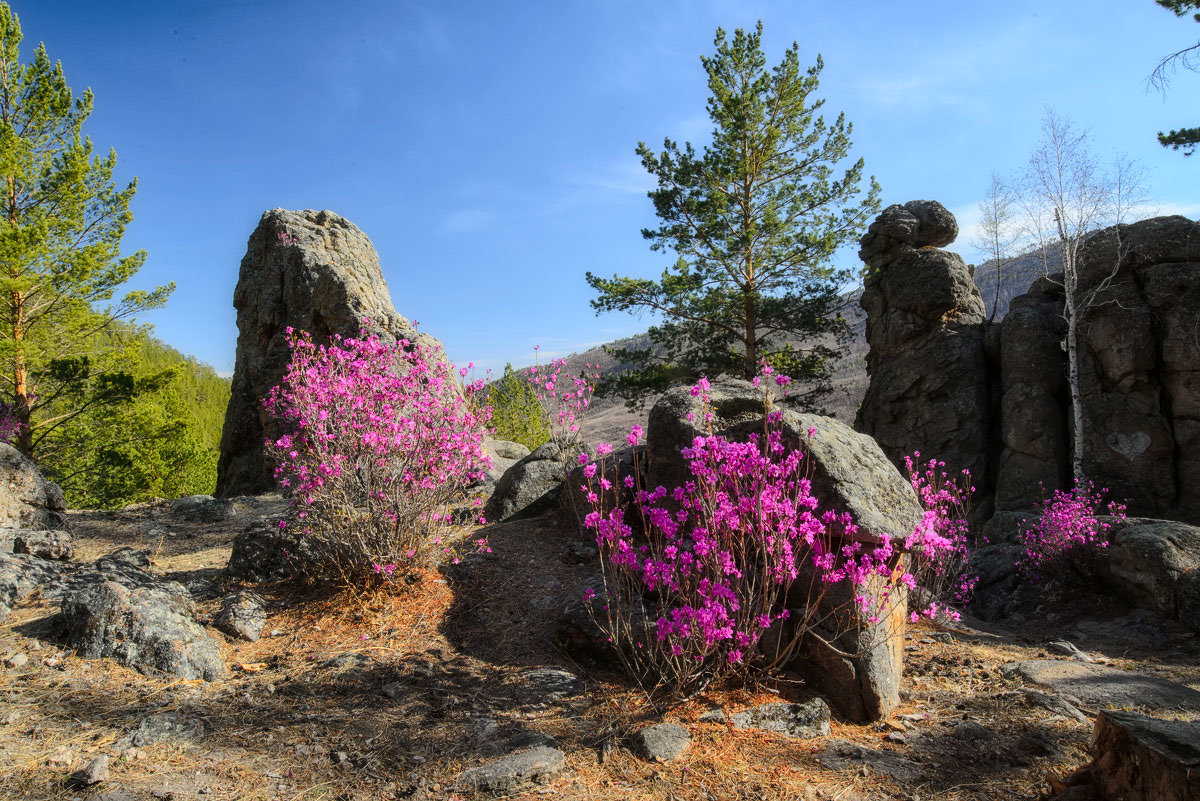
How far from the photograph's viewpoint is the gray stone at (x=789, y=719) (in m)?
3.56

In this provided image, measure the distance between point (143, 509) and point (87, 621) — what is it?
654cm

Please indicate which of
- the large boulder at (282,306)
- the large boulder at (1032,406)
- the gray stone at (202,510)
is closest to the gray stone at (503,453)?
the large boulder at (282,306)

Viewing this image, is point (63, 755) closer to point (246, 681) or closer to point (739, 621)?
point (246, 681)

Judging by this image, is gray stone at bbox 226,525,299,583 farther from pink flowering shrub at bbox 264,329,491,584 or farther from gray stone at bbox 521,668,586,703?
gray stone at bbox 521,668,586,703

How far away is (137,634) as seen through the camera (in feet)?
12.9

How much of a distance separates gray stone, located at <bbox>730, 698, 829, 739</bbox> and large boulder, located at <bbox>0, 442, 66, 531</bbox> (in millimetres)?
7631

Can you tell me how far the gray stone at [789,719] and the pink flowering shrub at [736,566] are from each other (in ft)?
0.86

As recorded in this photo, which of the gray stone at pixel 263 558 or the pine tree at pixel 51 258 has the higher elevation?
the pine tree at pixel 51 258

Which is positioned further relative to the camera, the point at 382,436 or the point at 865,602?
the point at 382,436

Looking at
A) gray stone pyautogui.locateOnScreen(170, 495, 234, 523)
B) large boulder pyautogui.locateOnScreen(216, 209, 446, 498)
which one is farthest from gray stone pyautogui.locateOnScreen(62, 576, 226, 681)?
large boulder pyautogui.locateOnScreen(216, 209, 446, 498)

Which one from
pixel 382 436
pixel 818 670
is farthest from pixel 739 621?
pixel 382 436

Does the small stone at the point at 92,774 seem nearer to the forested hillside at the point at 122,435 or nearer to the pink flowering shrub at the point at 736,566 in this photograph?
the pink flowering shrub at the point at 736,566

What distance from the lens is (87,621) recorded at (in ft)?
12.9

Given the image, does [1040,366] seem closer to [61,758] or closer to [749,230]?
[749,230]
